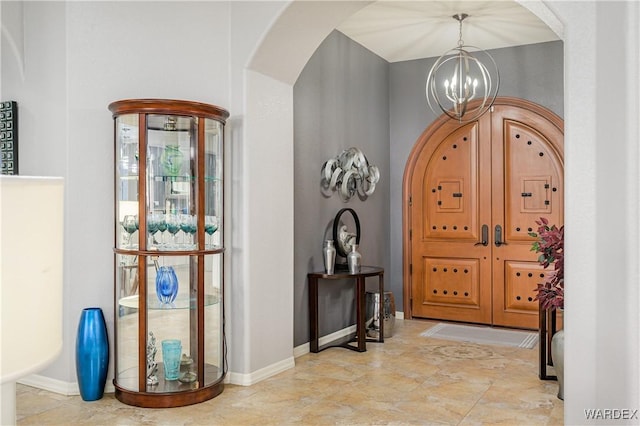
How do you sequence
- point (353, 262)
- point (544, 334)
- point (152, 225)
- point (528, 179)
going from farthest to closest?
1. point (528, 179)
2. point (353, 262)
3. point (544, 334)
4. point (152, 225)

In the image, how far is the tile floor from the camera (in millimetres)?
3076

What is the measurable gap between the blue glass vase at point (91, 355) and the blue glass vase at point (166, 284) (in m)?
0.42

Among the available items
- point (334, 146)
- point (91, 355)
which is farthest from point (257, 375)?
point (334, 146)

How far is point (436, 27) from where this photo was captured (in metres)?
5.05

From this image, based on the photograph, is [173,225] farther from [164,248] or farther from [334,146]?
[334,146]

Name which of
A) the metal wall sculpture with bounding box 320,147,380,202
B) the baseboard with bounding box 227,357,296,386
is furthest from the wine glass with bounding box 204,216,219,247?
the metal wall sculpture with bounding box 320,147,380,202

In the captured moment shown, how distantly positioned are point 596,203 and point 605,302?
44 cm

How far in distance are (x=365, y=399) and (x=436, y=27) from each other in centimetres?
334

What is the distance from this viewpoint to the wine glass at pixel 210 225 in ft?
11.4

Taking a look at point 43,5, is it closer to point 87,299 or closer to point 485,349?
point 87,299

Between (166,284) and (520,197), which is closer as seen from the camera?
(166,284)

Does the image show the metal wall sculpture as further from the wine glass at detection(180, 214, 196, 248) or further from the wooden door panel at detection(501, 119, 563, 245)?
the wine glass at detection(180, 214, 196, 248)

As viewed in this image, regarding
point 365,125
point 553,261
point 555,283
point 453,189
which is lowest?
point 555,283

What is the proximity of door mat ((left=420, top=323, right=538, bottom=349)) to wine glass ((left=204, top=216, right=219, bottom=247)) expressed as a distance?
8.40 feet
